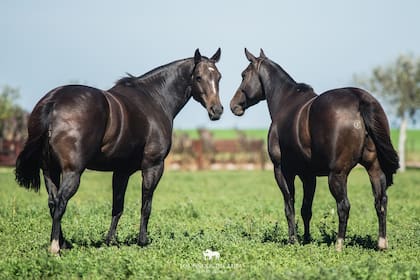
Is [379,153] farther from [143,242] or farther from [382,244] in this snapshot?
[143,242]

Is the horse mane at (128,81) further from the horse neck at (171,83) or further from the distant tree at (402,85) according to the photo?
the distant tree at (402,85)

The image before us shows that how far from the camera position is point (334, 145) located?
8.97m

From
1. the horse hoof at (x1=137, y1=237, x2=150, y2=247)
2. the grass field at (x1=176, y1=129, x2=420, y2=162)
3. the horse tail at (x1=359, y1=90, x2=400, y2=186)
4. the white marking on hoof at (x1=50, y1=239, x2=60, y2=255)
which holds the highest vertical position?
the horse tail at (x1=359, y1=90, x2=400, y2=186)

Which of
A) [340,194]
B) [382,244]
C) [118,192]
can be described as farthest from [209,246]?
[382,244]

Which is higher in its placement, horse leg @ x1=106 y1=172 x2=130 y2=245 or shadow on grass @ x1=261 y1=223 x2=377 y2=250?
horse leg @ x1=106 y1=172 x2=130 y2=245

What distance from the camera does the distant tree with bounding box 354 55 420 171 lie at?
50.3 meters

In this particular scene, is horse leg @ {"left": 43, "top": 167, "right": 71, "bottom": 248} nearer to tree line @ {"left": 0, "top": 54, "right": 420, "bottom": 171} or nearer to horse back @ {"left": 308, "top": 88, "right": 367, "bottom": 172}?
horse back @ {"left": 308, "top": 88, "right": 367, "bottom": 172}

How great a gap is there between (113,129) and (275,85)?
134 inches

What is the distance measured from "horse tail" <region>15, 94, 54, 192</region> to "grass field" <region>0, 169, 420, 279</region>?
113 centimetres

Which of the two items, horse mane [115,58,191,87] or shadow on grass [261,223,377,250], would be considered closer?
shadow on grass [261,223,377,250]

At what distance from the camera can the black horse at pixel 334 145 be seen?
896 centimetres

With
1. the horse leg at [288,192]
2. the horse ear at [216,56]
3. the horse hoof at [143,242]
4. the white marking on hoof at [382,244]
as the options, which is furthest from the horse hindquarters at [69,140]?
the white marking on hoof at [382,244]

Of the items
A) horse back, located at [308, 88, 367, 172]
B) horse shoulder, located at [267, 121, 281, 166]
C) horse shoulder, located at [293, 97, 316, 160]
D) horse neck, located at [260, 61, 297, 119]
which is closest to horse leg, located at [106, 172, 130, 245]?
horse shoulder, located at [267, 121, 281, 166]

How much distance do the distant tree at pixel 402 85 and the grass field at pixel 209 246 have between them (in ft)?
113
